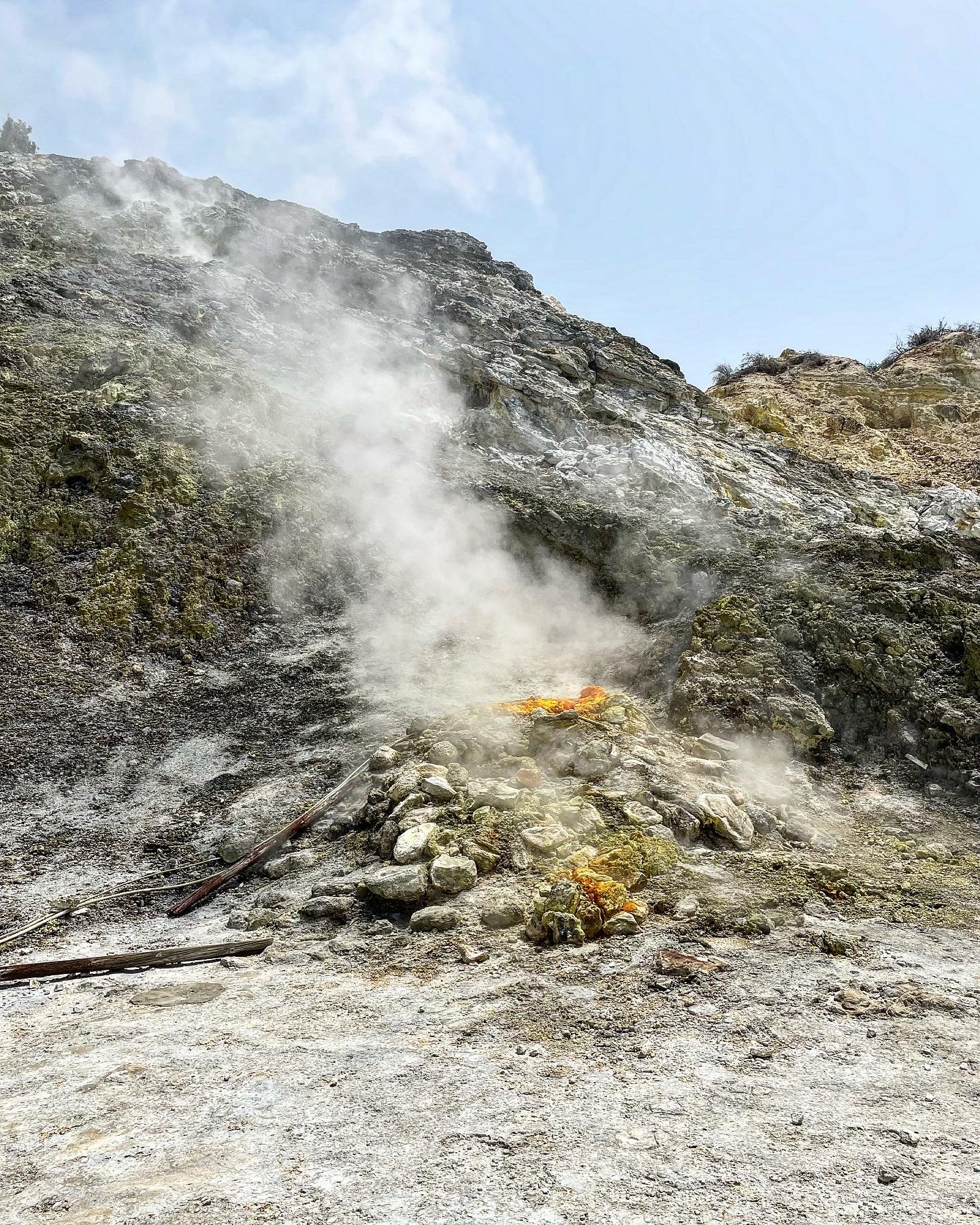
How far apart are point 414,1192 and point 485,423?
12.9 meters

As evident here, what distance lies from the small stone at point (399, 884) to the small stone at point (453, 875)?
7 centimetres

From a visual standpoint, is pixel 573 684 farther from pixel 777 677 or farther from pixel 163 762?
pixel 163 762

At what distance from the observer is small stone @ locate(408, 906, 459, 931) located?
178 inches

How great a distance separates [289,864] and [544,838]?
1899 mm

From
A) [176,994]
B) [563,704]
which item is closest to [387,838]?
[176,994]

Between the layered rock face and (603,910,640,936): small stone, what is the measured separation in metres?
Result: 3.41

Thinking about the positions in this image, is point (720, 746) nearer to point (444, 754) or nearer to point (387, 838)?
point (444, 754)

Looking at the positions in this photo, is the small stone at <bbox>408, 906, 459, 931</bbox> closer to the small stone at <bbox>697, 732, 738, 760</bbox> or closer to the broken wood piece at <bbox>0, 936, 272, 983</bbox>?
the broken wood piece at <bbox>0, 936, 272, 983</bbox>

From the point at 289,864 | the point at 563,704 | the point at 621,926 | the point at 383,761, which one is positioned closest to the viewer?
the point at 621,926

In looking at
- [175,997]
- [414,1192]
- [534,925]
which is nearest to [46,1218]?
[414,1192]

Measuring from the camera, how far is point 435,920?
4535 millimetres

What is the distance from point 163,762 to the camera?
740cm

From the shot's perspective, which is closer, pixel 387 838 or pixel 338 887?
pixel 338 887

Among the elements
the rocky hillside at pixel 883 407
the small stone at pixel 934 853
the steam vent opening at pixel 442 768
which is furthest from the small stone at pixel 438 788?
the rocky hillside at pixel 883 407
